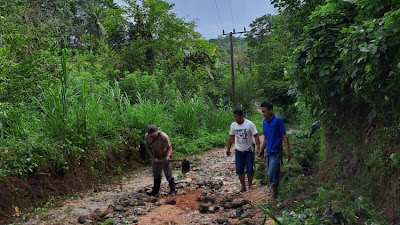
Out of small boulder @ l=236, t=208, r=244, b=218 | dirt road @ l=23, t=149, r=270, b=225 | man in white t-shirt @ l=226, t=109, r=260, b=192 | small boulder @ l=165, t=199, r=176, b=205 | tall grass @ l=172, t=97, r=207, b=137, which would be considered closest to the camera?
small boulder @ l=236, t=208, r=244, b=218


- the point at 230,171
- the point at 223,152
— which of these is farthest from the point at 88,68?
the point at 230,171

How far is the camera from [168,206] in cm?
617

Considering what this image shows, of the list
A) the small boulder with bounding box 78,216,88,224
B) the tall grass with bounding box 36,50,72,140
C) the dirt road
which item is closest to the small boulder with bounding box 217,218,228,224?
the dirt road

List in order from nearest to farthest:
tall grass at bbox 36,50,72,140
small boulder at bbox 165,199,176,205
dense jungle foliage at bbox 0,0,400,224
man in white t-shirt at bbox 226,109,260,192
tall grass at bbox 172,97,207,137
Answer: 1. dense jungle foliage at bbox 0,0,400,224
2. small boulder at bbox 165,199,176,205
3. man in white t-shirt at bbox 226,109,260,192
4. tall grass at bbox 36,50,72,140
5. tall grass at bbox 172,97,207,137

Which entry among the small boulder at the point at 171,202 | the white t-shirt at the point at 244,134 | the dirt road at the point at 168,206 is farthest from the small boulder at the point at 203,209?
the white t-shirt at the point at 244,134

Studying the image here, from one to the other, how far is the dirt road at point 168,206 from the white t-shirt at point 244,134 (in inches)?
37.7

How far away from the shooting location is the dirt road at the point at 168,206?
220 inches

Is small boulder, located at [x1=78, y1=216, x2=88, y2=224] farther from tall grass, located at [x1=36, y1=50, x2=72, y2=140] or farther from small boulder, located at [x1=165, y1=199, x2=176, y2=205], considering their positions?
tall grass, located at [x1=36, y1=50, x2=72, y2=140]

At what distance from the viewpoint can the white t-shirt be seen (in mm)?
6590

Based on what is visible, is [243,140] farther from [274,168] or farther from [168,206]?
[168,206]

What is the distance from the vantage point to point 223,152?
43.4 ft

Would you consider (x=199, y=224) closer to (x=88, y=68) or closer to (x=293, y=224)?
(x=293, y=224)

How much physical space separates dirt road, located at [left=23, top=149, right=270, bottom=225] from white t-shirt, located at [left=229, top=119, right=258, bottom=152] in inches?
37.7

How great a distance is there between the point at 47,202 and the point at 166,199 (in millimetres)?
2325
